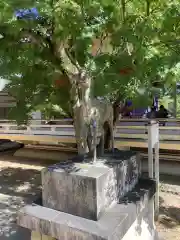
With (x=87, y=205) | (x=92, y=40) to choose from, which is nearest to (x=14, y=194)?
(x=87, y=205)

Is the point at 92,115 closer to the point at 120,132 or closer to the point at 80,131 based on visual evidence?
the point at 80,131

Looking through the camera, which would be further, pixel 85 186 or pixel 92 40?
pixel 92 40

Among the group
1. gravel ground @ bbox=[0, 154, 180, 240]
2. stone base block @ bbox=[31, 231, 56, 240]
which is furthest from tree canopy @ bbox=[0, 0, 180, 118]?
gravel ground @ bbox=[0, 154, 180, 240]

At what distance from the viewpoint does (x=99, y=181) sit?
2.91 meters

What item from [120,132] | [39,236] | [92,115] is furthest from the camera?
[120,132]

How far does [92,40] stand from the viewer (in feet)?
13.8

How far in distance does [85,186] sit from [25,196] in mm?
4862

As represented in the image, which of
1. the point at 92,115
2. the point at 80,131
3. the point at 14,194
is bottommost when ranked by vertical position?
the point at 14,194

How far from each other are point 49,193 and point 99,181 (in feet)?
2.51

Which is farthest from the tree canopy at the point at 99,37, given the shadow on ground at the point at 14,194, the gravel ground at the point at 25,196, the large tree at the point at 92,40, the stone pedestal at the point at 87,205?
the shadow on ground at the point at 14,194

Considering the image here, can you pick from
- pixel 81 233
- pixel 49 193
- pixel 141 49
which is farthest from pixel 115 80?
pixel 81 233

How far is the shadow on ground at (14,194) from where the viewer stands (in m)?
4.99

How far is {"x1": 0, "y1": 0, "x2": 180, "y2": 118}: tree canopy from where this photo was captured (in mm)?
3215

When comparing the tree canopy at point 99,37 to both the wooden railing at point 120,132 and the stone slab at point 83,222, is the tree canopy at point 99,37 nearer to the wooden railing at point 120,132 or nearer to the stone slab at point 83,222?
the stone slab at point 83,222
